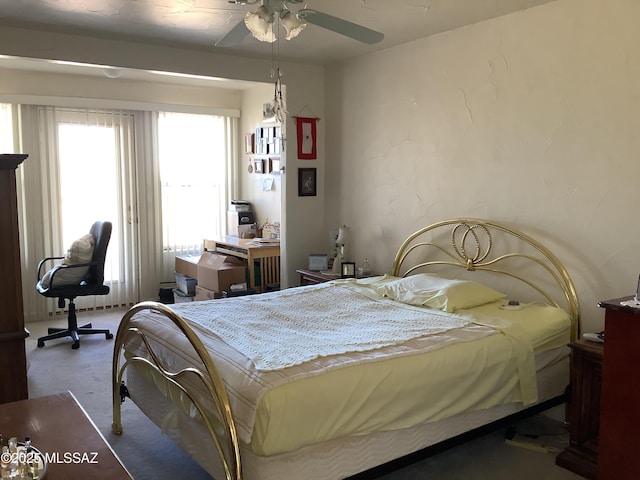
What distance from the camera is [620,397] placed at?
238cm

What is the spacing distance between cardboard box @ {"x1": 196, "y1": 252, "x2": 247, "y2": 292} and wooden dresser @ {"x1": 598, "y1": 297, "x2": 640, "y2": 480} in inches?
133

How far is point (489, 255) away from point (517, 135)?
2.61ft

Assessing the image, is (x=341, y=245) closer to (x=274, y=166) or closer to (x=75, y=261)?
(x=274, y=166)

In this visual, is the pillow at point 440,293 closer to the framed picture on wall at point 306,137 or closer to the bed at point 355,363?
the bed at point 355,363

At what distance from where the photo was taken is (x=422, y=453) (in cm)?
249

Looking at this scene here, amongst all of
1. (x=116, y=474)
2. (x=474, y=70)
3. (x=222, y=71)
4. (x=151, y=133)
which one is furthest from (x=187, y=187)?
(x=116, y=474)

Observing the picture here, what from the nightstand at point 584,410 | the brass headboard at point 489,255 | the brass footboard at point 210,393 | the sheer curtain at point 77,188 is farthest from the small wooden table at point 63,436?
the sheer curtain at point 77,188

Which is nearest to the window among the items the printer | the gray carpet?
A: the printer

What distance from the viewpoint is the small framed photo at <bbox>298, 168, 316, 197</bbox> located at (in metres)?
4.97

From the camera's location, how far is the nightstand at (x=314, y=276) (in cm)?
448

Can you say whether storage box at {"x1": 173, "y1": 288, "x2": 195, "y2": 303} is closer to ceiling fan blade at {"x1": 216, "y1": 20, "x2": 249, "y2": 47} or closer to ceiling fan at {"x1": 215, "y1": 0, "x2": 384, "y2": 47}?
ceiling fan blade at {"x1": 216, "y1": 20, "x2": 249, "y2": 47}

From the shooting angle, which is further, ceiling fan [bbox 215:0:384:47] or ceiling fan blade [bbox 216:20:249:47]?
ceiling fan blade [bbox 216:20:249:47]

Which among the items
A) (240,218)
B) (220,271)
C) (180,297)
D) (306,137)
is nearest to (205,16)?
(306,137)

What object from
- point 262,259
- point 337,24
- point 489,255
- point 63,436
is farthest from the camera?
point 262,259
